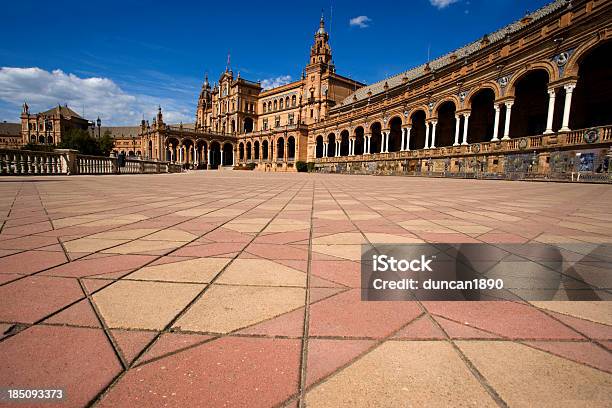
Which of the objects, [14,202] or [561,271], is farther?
[14,202]

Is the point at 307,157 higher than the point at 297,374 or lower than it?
higher

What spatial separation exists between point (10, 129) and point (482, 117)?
12645 centimetres

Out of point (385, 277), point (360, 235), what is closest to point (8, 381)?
point (385, 277)

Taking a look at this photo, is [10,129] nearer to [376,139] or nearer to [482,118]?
[376,139]

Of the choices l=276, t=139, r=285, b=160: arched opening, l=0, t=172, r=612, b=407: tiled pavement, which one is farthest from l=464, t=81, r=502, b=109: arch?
l=276, t=139, r=285, b=160: arched opening

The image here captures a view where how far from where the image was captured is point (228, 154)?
6731 cm

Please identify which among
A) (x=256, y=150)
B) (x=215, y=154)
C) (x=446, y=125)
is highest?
(x=446, y=125)

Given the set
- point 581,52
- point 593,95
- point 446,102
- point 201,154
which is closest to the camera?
point 581,52

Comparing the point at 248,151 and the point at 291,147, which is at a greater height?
the point at 291,147

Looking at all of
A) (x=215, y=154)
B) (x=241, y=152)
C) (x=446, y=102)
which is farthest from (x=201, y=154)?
(x=446, y=102)

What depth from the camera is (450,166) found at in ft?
77.6

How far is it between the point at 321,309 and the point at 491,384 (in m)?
0.79

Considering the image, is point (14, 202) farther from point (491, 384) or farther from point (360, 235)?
point (491, 384)

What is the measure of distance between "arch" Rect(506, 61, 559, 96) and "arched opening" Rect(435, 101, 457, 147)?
7.80m
